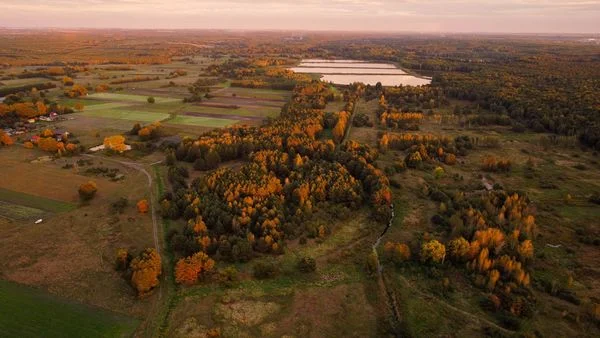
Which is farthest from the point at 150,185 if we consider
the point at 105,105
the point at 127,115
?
the point at 105,105

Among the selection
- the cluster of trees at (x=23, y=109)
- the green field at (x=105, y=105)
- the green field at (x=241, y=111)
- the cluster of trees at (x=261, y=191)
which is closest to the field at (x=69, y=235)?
the cluster of trees at (x=261, y=191)

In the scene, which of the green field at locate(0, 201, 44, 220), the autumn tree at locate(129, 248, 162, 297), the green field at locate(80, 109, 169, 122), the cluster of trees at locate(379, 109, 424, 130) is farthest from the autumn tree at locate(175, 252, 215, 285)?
the green field at locate(80, 109, 169, 122)

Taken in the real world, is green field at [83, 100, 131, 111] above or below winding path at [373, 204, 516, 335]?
above

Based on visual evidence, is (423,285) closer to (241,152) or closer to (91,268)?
(91,268)

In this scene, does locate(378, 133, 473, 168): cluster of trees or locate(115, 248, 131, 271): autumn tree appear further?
locate(378, 133, 473, 168): cluster of trees

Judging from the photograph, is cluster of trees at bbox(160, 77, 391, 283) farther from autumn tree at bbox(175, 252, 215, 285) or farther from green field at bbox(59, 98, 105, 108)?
green field at bbox(59, 98, 105, 108)

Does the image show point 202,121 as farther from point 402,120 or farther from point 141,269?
point 141,269

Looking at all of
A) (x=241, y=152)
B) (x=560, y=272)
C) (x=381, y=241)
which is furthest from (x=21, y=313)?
(x=560, y=272)

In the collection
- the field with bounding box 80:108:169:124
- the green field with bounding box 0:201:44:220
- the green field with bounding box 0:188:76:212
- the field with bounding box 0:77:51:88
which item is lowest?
the green field with bounding box 0:201:44:220
